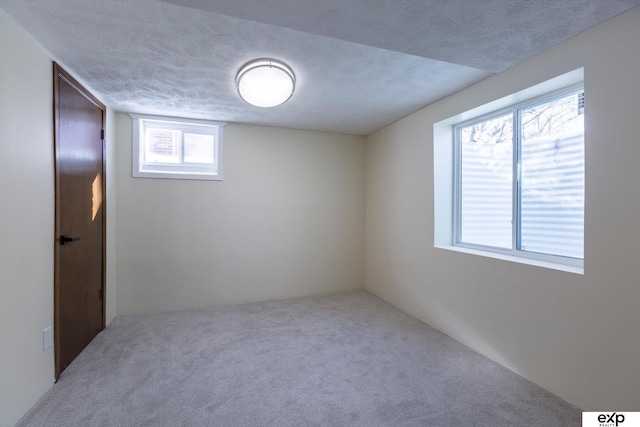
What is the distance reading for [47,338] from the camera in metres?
1.95

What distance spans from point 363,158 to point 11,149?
11.9 feet

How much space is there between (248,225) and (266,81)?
196 cm

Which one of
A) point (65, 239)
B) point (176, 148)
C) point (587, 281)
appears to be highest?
point (176, 148)

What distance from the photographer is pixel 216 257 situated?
3621 millimetres

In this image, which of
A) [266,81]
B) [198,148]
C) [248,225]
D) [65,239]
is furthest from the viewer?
[248,225]

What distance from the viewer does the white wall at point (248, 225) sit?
11.0ft

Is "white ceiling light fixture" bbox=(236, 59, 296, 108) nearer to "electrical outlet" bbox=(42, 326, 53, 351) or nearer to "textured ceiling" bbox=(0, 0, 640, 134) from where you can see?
"textured ceiling" bbox=(0, 0, 640, 134)

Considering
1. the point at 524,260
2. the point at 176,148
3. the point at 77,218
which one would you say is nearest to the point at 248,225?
the point at 176,148

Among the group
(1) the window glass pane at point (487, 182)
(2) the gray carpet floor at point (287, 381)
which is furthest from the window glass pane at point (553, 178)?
(2) the gray carpet floor at point (287, 381)

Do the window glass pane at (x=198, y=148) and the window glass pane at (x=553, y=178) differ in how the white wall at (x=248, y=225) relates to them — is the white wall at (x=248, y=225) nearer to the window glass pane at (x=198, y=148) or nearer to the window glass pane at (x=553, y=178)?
the window glass pane at (x=198, y=148)

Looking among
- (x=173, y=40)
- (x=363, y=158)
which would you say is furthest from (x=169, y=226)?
(x=363, y=158)

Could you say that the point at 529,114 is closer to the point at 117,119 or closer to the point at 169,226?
the point at 169,226

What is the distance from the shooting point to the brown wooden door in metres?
2.10

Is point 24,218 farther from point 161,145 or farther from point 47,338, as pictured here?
point 161,145
